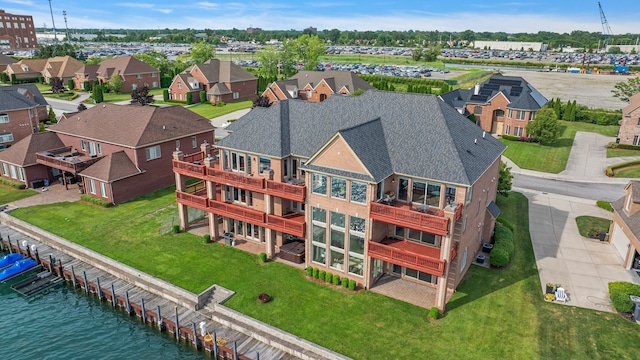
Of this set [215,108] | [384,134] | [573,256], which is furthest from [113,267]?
[215,108]

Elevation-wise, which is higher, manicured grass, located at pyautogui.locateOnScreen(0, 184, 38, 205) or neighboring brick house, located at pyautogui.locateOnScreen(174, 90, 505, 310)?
neighboring brick house, located at pyautogui.locateOnScreen(174, 90, 505, 310)

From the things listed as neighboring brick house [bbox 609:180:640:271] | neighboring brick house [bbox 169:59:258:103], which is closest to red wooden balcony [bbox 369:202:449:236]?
neighboring brick house [bbox 609:180:640:271]

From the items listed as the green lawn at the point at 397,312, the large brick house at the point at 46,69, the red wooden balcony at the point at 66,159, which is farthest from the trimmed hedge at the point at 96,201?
the large brick house at the point at 46,69

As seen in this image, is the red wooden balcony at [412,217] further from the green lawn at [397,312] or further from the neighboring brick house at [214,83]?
the neighboring brick house at [214,83]

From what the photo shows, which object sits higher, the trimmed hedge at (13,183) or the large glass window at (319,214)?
the large glass window at (319,214)

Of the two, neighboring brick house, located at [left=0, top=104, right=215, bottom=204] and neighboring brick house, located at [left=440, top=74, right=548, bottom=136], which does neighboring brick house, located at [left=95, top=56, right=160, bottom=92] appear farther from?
neighboring brick house, located at [left=440, top=74, right=548, bottom=136]
